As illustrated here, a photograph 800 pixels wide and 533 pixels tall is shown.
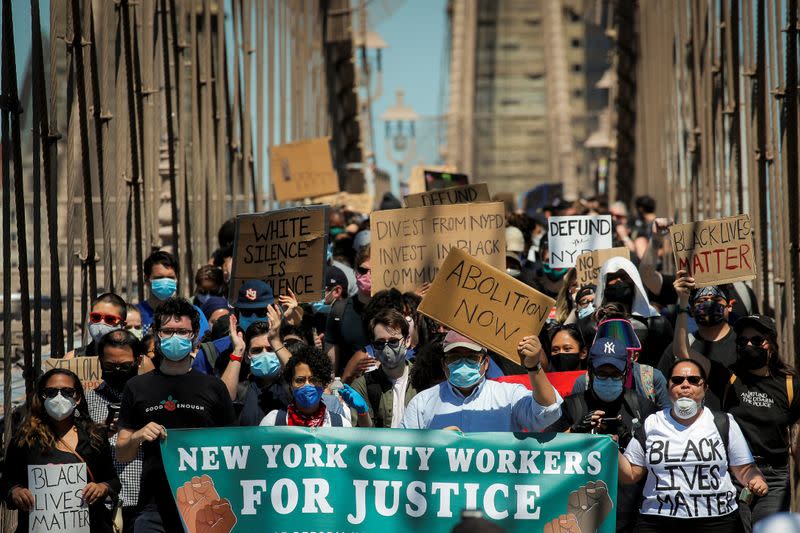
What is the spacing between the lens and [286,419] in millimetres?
7441

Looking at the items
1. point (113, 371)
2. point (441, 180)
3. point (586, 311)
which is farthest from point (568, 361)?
Result: point (441, 180)

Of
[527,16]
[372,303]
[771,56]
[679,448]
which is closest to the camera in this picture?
[679,448]

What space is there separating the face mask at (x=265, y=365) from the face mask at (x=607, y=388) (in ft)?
5.29

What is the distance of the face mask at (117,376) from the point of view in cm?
816

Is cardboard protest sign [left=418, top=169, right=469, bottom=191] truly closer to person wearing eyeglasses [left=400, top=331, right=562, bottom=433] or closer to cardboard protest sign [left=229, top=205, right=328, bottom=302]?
cardboard protest sign [left=229, top=205, right=328, bottom=302]

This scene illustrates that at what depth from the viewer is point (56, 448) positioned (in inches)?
290

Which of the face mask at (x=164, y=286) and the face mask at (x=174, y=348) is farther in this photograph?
the face mask at (x=164, y=286)

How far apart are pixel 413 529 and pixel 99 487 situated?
1.43 metres

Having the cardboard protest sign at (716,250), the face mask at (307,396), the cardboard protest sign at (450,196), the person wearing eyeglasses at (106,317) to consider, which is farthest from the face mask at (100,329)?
the cardboard protest sign at (450,196)

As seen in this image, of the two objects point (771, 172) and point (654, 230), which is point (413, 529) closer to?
point (654, 230)

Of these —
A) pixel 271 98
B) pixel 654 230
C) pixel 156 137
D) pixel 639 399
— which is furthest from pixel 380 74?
pixel 639 399

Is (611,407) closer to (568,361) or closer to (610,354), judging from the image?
(610,354)

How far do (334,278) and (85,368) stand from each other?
2.50 metres

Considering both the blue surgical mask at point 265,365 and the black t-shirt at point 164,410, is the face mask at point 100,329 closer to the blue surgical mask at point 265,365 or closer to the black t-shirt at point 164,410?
the blue surgical mask at point 265,365
